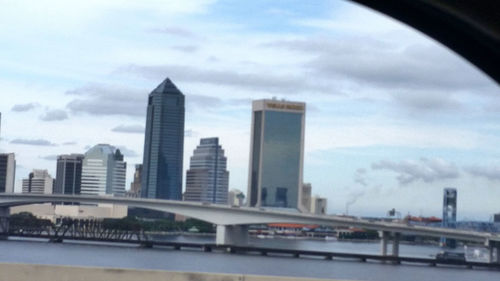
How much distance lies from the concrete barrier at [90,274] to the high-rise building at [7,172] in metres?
61.0

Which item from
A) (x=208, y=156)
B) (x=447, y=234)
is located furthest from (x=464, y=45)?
(x=208, y=156)

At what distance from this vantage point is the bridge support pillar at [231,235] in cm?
3853

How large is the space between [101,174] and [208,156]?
13.7 meters

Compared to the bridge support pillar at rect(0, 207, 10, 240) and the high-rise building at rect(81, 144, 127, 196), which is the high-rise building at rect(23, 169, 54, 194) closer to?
the high-rise building at rect(81, 144, 127, 196)

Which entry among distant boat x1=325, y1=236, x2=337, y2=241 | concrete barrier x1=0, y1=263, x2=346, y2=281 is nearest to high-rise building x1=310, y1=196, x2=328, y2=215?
distant boat x1=325, y1=236, x2=337, y2=241

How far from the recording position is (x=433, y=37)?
99 cm

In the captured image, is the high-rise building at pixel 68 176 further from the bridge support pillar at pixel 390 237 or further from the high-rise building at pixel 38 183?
the bridge support pillar at pixel 390 237

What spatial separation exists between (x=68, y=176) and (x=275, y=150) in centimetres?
2063

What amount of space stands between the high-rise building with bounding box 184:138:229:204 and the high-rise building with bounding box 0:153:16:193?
23.0 m

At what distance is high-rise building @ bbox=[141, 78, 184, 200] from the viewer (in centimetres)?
10175

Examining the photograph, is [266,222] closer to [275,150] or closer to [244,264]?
[244,264]


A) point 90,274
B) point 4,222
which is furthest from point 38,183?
point 90,274

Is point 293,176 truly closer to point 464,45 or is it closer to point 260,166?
point 260,166

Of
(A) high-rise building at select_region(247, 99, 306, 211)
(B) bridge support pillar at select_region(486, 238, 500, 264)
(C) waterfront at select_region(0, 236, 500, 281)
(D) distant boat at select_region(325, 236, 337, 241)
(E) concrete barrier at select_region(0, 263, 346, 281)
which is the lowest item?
(C) waterfront at select_region(0, 236, 500, 281)
